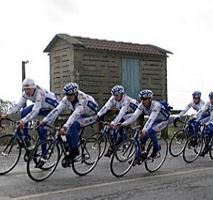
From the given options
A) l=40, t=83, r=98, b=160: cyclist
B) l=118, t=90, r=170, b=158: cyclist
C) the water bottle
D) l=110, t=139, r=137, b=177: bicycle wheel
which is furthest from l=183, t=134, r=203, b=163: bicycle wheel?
the water bottle

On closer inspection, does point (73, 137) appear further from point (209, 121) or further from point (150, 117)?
point (209, 121)

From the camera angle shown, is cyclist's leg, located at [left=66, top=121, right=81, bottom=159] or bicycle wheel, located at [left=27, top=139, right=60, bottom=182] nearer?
bicycle wheel, located at [left=27, top=139, right=60, bottom=182]

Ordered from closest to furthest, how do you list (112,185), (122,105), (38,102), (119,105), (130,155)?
(112,185)
(38,102)
(130,155)
(122,105)
(119,105)

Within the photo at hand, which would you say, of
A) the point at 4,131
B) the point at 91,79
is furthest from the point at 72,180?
the point at 91,79

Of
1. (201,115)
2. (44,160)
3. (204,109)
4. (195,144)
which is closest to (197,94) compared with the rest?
(201,115)

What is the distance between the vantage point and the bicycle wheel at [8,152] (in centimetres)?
838

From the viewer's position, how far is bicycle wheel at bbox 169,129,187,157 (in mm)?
11372

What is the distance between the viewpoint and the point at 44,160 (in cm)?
809

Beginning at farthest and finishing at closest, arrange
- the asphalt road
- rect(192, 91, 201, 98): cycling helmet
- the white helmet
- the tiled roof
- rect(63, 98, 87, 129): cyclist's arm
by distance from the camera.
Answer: the tiled roof
rect(192, 91, 201, 98): cycling helmet
the white helmet
rect(63, 98, 87, 129): cyclist's arm
the asphalt road

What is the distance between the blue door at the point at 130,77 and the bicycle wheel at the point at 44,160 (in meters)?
9.44

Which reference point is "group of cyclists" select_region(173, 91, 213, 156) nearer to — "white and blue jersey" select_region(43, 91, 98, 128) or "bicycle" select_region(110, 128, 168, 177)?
"bicycle" select_region(110, 128, 168, 177)

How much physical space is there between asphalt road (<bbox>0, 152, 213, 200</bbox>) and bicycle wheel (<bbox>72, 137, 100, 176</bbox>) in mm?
139

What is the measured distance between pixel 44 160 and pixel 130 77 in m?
9.90

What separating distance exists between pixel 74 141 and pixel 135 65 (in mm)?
9938
